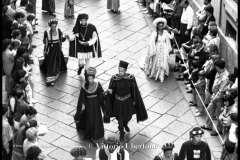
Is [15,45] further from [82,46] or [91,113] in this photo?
[91,113]

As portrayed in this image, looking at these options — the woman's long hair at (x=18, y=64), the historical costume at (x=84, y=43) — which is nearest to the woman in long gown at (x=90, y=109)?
the woman's long hair at (x=18, y=64)

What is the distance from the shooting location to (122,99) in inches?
511

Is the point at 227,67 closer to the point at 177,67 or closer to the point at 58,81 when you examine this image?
the point at 177,67

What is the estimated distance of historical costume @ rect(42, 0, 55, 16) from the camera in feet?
62.4

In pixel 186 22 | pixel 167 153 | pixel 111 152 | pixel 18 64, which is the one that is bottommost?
pixel 111 152

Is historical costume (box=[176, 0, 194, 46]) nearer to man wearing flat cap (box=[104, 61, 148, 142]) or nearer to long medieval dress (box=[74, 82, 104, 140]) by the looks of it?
man wearing flat cap (box=[104, 61, 148, 142])

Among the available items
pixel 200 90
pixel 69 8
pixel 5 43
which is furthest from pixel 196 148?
pixel 69 8

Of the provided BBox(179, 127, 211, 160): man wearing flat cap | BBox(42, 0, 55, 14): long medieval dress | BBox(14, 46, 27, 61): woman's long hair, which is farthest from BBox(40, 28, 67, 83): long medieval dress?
BBox(179, 127, 211, 160): man wearing flat cap

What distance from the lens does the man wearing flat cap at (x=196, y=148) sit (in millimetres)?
11055

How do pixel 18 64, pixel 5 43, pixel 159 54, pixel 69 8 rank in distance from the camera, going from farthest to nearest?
pixel 69 8 < pixel 159 54 < pixel 5 43 < pixel 18 64

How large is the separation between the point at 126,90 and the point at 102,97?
452 millimetres

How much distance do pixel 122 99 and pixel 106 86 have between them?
2400 mm

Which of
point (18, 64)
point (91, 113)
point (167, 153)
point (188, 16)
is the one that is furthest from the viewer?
point (188, 16)

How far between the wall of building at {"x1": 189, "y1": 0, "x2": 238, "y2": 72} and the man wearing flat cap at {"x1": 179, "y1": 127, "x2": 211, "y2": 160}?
2.81m
